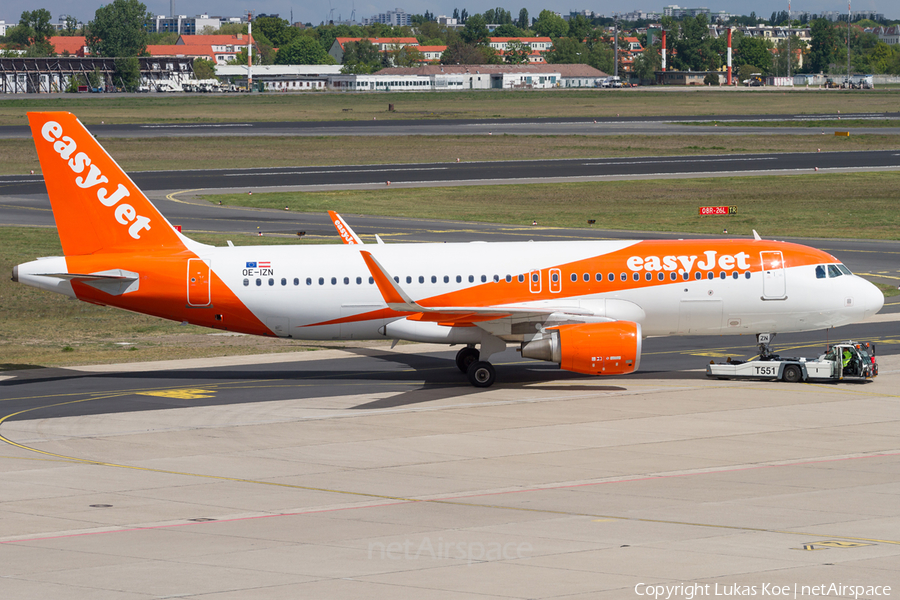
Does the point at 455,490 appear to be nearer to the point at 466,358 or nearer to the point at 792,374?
the point at 466,358

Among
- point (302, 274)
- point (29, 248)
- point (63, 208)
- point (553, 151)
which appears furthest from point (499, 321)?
point (553, 151)

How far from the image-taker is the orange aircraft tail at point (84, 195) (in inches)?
1533

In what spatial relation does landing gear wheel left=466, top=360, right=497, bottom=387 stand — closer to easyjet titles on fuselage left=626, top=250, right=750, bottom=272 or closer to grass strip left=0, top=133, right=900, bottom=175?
easyjet titles on fuselage left=626, top=250, right=750, bottom=272

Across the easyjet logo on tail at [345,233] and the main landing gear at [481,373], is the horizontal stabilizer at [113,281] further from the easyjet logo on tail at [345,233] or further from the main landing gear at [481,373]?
the main landing gear at [481,373]

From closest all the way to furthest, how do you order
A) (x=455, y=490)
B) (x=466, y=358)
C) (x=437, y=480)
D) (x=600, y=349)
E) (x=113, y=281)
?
1. (x=455, y=490)
2. (x=437, y=480)
3. (x=600, y=349)
4. (x=113, y=281)
5. (x=466, y=358)

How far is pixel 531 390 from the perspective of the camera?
38.8 meters

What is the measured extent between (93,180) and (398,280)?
37.3 ft

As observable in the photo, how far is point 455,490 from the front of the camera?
2606cm

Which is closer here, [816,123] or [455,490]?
[455,490]

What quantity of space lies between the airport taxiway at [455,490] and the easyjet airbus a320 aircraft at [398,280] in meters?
2.47

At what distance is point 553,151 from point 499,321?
314 feet

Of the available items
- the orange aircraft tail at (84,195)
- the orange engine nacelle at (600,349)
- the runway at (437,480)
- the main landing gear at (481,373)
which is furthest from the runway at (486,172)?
the orange engine nacelle at (600,349)

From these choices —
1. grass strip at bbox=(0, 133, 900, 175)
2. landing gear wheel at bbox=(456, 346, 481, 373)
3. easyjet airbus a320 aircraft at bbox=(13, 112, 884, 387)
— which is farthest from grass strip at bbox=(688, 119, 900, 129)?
landing gear wheel at bbox=(456, 346, 481, 373)

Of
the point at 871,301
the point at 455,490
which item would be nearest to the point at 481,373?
the point at 455,490
